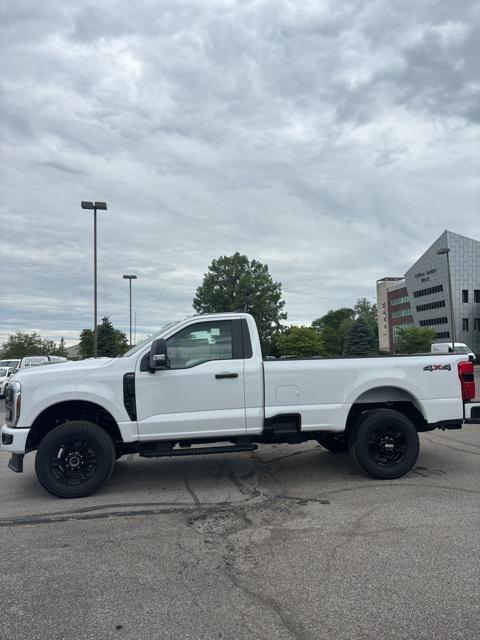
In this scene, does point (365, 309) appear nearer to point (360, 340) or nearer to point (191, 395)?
point (360, 340)

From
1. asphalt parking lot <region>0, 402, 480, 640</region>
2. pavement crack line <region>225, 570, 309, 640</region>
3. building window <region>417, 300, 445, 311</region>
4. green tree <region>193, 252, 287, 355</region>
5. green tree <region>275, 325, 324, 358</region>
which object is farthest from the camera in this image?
building window <region>417, 300, 445, 311</region>

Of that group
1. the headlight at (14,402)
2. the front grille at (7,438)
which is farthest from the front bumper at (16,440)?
the headlight at (14,402)

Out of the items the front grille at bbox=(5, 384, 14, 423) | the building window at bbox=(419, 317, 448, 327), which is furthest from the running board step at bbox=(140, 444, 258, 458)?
the building window at bbox=(419, 317, 448, 327)

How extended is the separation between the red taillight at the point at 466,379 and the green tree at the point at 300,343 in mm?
56595

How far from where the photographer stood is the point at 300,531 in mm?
4500

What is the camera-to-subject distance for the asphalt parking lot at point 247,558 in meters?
3.02

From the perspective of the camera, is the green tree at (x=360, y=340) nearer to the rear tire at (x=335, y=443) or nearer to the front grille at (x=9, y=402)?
the rear tire at (x=335, y=443)

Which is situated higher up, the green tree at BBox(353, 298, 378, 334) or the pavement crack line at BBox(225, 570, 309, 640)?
the green tree at BBox(353, 298, 378, 334)

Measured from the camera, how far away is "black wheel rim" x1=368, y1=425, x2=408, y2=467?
616 cm

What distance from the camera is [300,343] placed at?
213ft

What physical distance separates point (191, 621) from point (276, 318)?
74583mm

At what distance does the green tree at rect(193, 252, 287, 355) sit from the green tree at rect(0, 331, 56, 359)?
29670 mm

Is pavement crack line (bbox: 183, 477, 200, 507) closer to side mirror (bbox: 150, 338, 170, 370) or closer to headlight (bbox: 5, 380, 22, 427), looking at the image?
side mirror (bbox: 150, 338, 170, 370)

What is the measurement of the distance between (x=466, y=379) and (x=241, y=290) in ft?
227
